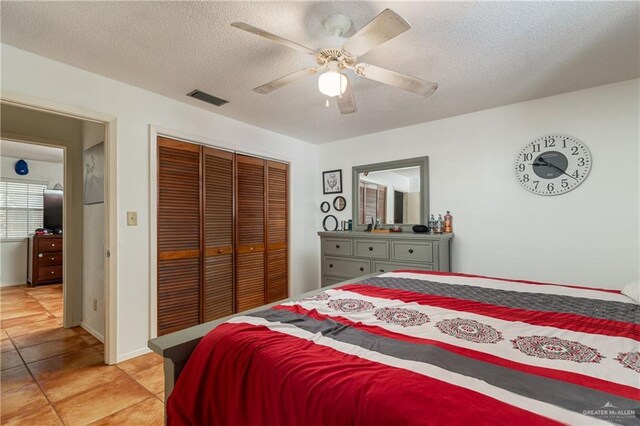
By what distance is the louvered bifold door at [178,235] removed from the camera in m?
2.77

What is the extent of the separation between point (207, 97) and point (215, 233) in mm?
1348

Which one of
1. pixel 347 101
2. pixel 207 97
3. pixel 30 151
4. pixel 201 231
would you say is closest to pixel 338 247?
pixel 201 231

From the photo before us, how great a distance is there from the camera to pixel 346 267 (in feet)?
12.2

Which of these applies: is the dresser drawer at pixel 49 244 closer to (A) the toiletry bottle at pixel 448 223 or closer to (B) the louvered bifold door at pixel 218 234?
(B) the louvered bifold door at pixel 218 234

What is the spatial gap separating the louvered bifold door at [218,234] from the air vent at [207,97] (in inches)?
19.0

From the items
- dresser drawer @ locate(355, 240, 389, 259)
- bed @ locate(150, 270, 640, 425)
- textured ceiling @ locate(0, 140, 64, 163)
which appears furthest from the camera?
textured ceiling @ locate(0, 140, 64, 163)

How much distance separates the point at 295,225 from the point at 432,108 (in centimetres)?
226

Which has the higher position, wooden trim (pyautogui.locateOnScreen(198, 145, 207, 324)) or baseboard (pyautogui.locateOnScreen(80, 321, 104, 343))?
wooden trim (pyautogui.locateOnScreen(198, 145, 207, 324))

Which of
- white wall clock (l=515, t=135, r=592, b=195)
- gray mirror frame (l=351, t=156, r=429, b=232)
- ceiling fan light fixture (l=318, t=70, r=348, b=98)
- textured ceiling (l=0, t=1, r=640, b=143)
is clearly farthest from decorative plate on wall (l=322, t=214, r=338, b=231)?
ceiling fan light fixture (l=318, t=70, r=348, b=98)

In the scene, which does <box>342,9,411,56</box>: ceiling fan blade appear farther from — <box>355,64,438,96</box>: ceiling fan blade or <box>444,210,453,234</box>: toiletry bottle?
<box>444,210,453,234</box>: toiletry bottle

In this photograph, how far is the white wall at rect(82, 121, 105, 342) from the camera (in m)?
2.92

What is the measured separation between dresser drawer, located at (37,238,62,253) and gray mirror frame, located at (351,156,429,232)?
5331 mm

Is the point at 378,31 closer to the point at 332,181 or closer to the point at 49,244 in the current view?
the point at 332,181

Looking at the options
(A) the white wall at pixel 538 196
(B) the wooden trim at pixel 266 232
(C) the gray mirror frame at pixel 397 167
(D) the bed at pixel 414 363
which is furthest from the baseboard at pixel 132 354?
(A) the white wall at pixel 538 196
